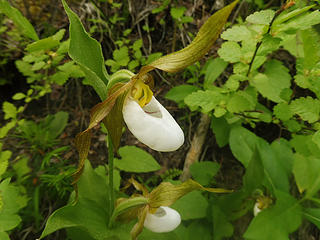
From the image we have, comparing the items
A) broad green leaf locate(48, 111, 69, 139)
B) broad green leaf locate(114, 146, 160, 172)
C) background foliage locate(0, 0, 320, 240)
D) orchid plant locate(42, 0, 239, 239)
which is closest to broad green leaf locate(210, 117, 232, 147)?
background foliage locate(0, 0, 320, 240)

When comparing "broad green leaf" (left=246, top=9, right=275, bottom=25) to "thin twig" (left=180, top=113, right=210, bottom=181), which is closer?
"broad green leaf" (left=246, top=9, right=275, bottom=25)

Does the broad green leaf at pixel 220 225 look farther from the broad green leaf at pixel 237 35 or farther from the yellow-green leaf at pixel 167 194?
the broad green leaf at pixel 237 35

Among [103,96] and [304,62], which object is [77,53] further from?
[304,62]

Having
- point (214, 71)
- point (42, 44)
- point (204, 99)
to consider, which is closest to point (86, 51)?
point (42, 44)

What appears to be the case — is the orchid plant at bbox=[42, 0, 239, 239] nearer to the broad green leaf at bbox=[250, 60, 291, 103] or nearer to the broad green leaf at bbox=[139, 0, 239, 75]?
the broad green leaf at bbox=[139, 0, 239, 75]

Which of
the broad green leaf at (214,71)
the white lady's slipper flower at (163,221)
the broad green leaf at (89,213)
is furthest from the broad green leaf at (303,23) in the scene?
the broad green leaf at (89,213)

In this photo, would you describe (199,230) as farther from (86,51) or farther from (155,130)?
(86,51)

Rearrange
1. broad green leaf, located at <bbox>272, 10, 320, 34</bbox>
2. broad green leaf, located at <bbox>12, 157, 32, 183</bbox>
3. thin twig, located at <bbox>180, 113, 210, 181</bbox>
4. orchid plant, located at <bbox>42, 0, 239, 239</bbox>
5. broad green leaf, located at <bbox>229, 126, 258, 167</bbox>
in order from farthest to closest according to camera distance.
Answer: thin twig, located at <bbox>180, 113, 210, 181</bbox>, broad green leaf, located at <bbox>12, 157, 32, 183</bbox>, broad green leaf, located at <bbox>229, 126, 258, 167</bbox>, broad green leaf, located at <bbox>272, 10, 320, 34</bbox>, orchid plant, located at <bbox>42, 0, 239, 239</bbox>
